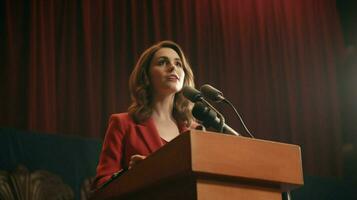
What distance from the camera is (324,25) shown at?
14.3ft

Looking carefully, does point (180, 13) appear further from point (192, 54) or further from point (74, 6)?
point (74, 6)

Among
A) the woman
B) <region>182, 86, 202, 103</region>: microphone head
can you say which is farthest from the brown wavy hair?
<region>182, 86, 202, 103</region>: microphone head

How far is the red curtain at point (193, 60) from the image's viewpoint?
310 cm

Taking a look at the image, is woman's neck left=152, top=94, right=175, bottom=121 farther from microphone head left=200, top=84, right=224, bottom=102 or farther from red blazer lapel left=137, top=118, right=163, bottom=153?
microphone head left=200, top=84, right=224, bottom=102

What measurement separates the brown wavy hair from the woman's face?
0.02 m

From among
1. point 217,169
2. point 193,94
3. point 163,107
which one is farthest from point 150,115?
point 217,169

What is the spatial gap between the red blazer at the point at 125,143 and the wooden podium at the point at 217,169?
20.0 inches

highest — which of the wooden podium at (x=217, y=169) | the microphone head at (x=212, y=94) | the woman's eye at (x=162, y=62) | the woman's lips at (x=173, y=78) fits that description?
the woman's eye at (x=162, y=62)

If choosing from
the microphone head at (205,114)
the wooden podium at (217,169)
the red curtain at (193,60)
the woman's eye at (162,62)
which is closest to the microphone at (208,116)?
the microphone head at (205,114)

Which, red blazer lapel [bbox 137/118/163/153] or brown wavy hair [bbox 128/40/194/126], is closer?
red blazer lapel [bbox 137/118/163/153]

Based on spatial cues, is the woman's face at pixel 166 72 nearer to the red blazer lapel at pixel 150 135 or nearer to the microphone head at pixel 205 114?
the red blazer lapel at pixel 150 135

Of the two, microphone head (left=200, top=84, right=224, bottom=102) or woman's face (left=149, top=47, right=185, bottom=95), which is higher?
woman's face (left=149, top=47, right=185, bottom=95)

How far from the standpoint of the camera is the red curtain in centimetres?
310

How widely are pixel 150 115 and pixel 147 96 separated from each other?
0.13m
